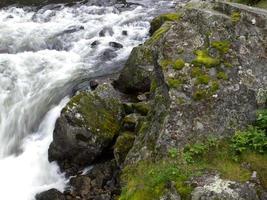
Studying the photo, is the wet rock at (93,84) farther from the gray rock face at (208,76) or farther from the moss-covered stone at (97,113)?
the gray rock face at (208,76)

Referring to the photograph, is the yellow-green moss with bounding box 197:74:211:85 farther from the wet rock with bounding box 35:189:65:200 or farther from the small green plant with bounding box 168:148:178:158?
the wet rock with bounding box 35:189:65:200

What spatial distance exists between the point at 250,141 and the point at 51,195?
5.23 meters

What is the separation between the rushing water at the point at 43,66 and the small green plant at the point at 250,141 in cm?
520

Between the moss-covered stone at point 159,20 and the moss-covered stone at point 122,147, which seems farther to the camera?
the moss-covered stone at point 159,20

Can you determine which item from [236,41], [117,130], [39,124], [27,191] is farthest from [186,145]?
[39,124]

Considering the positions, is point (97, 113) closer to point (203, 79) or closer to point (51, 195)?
point (51, 195)

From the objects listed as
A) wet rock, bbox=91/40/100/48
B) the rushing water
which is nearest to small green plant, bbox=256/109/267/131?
the rushing water

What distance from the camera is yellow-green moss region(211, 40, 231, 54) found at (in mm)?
7977

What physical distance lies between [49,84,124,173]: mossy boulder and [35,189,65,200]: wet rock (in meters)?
0.84

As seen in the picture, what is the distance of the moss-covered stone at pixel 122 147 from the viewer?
971 centimetres

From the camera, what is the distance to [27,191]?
433 inches

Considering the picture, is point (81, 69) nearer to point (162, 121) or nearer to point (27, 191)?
point (27, 191)

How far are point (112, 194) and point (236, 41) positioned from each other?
413 centimetres

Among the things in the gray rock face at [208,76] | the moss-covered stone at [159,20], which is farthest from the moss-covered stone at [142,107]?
the moss-covered stone at [159,20]
